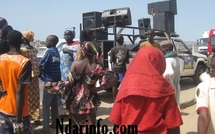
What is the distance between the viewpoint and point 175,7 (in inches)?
499

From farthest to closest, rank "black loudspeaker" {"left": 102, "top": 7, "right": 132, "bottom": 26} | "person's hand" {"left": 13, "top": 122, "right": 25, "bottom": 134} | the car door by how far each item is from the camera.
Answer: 1. the car door
2. "black loudspeaker" {"left": 102, "top": 7, "right": 132, "bottom": 26}
3. "person's hand" {"left": 13, "top": 122, "right": 25, "bottom": 134}

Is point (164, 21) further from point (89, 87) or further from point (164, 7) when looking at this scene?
point (89, 87)

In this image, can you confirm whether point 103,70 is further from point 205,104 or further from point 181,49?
point 181,49

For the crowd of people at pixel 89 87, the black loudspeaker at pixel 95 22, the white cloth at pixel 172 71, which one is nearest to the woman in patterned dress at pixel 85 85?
the crowd of people at pixel 89 87

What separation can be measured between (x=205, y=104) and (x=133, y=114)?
0.68 m

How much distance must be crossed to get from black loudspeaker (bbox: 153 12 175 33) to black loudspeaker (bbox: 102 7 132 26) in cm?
457

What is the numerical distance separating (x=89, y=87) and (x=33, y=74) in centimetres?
208

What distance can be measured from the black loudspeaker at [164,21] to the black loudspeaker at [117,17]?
457 centimetres

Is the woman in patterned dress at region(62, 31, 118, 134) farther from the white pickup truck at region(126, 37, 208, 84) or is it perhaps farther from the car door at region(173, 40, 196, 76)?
the car door at region(173, 40, 196, 76)

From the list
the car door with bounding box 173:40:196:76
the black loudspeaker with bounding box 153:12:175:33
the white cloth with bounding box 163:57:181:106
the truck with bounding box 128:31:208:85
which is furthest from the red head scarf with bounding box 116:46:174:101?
the black loudspeaker with bounding box 153:12:175:33

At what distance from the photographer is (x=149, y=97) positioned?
182 centimetres

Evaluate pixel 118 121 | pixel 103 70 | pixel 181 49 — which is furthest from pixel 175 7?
pixel 118 121

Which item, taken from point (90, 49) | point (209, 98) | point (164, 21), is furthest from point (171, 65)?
point (164, 21)

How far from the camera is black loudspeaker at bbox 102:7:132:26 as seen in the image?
7805 millimetres
